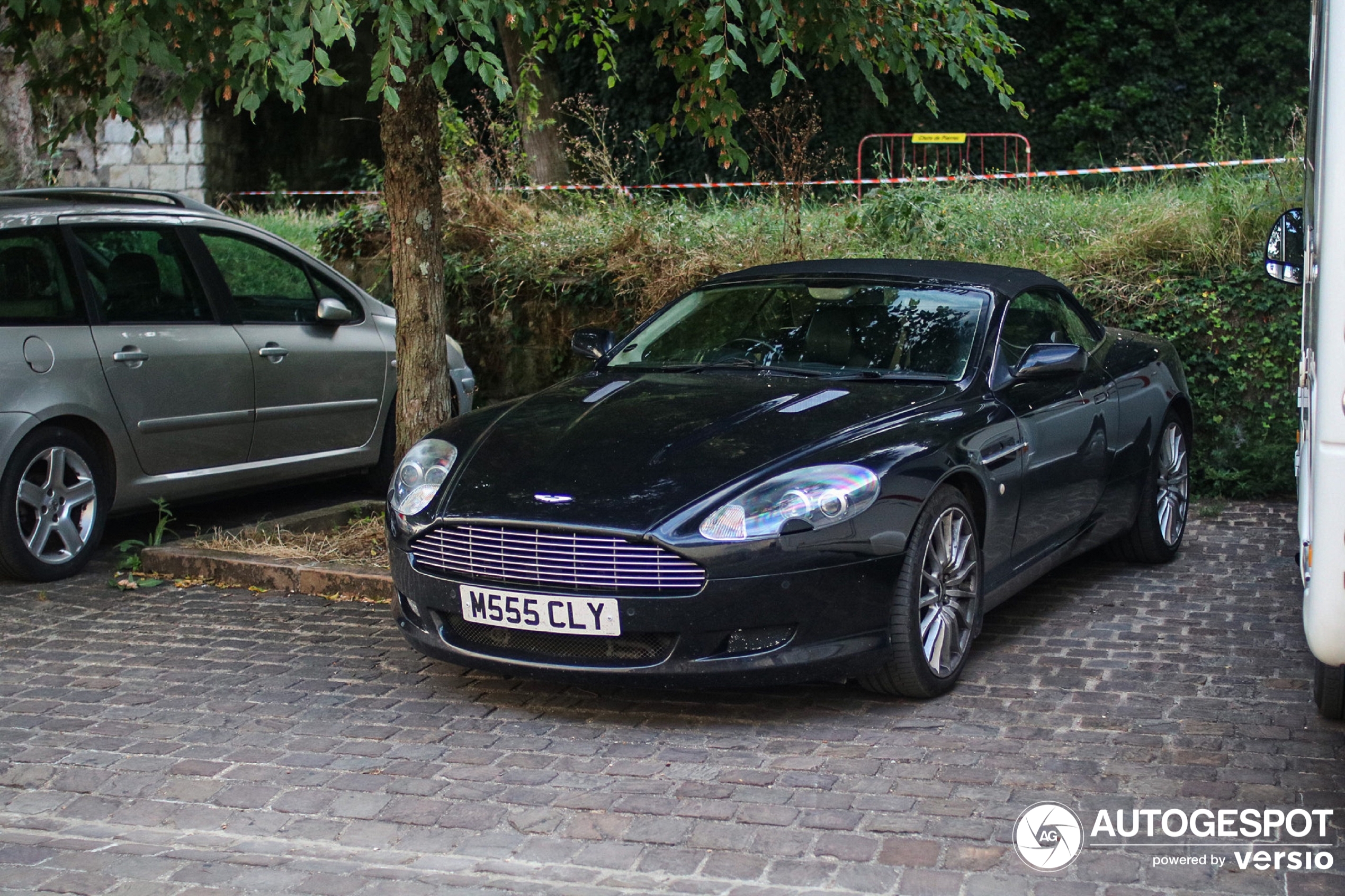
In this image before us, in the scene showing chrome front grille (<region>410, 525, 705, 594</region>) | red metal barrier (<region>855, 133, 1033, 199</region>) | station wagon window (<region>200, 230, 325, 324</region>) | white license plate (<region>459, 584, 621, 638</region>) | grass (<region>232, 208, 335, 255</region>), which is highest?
red metal barrier (<region>855, 133, 1033, 199</region>)

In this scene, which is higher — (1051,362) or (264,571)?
(1051,362)

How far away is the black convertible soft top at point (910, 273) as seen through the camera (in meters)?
6.15

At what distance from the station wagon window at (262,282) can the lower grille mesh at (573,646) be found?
3588 mm

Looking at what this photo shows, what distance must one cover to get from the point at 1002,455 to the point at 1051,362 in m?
0.45

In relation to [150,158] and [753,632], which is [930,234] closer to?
[753,632]

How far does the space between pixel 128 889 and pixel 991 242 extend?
310 inches

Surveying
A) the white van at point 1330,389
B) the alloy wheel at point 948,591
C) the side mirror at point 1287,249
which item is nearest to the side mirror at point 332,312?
the alloy wheel at point 948,591

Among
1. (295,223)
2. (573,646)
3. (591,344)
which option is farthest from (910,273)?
(295,223)

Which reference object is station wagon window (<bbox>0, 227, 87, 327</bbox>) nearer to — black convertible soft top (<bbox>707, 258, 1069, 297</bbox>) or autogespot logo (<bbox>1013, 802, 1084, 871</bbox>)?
black convertible soft top (<bbox>707, 258, 1069, 297</bbox>)

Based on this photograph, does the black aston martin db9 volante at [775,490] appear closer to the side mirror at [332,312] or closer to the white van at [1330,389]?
the white van at [1330,389]

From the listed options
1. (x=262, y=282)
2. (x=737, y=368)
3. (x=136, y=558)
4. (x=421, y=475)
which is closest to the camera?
(x=421, y=475)

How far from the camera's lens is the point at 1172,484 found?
7.23 m

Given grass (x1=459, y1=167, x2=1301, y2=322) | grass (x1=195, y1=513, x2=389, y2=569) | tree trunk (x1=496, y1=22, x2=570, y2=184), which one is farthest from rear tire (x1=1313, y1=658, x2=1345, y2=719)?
tree trunk (x1=496, y1=22, x2=570, y2=184)

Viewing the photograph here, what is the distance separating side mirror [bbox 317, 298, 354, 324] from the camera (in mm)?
8109
